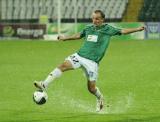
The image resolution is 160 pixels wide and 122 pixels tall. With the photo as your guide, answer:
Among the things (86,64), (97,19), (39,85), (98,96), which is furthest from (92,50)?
(39,85)

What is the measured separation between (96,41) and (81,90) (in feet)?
15.1

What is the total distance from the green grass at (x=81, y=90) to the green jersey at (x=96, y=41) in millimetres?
1233

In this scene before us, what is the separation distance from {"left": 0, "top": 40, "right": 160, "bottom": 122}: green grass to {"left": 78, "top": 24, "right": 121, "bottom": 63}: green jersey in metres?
1.23

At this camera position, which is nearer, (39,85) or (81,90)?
(39,85)

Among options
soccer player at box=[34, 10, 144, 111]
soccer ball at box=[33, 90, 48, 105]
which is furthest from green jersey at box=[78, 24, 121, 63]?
soccer ball at box=[33, 90, 48, 105]

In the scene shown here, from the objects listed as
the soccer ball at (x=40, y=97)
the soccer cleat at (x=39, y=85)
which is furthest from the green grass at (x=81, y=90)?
the soccer cleat at (x=39, y=85)

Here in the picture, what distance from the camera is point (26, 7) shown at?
161 ft

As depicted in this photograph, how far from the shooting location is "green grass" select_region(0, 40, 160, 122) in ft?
39.0

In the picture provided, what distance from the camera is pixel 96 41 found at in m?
11.9

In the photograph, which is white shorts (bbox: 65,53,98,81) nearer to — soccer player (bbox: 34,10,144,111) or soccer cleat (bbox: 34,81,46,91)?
soccer player (bbox: 34,10,144,111)

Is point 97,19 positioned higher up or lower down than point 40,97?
higher up

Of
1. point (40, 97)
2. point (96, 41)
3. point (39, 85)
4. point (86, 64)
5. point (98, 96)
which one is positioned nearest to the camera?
point (40, 97)

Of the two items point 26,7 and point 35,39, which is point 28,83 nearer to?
point 35,39

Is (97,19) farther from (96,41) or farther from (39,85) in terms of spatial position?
(39,85)
